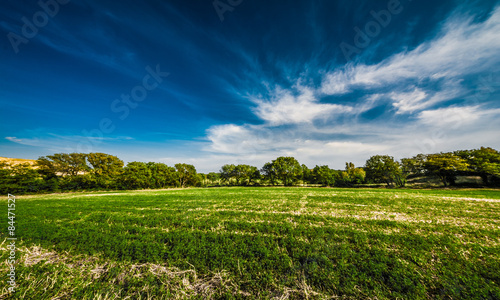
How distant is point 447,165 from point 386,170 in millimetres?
13800

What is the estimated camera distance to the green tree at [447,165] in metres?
44.0

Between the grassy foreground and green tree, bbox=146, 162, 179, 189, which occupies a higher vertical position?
green tree, bbox=146, 162, 179, 189

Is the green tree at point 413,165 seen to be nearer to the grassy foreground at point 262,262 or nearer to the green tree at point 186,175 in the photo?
the grassy foreground at point 262,262

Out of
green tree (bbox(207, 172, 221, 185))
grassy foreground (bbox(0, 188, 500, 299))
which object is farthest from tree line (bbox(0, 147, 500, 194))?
grassy foreground (bbox(0, 188, 500, 299))

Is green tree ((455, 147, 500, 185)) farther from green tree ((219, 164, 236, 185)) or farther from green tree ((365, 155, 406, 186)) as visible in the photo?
green tree ((219, 164, 236, 185))

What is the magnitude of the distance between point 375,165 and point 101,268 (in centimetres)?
7599

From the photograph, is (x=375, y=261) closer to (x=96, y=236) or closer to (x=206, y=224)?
(x=206, y=224)

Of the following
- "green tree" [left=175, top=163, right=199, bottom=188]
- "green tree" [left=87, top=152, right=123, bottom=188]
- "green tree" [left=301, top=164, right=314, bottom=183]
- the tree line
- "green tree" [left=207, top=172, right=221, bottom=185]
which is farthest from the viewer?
"green tree" [left=207, top=172, right=221, bottom=185]

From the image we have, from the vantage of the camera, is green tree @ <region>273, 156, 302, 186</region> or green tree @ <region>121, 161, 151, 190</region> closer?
green tree @ <region>121, 161, 151, 190</region>

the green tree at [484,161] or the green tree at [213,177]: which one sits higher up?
the green tree at [484,161]

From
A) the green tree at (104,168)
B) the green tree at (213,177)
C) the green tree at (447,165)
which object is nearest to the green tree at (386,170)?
the green tree at (447,165)

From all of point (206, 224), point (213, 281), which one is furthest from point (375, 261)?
point (206, 224)

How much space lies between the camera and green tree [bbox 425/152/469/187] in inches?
1734

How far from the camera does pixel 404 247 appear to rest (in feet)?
21.5
